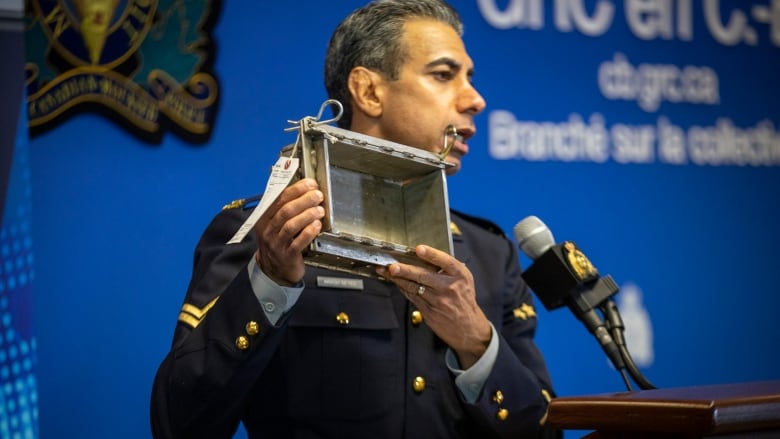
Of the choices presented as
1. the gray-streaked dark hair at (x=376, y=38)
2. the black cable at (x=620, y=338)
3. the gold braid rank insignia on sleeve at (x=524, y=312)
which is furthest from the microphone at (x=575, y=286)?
the gray-streaked dark hair at (x=376, y=38)

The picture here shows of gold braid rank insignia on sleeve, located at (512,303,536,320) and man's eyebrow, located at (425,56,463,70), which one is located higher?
man's eyebrow, located at (425,56,463,70)

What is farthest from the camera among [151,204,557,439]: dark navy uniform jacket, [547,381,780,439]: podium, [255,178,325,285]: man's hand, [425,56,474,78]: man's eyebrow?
[425,56,474,78]: man's eyebrow

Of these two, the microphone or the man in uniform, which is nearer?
the man in uniform

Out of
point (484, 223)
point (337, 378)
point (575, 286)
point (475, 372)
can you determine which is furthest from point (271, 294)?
point (484, 223)

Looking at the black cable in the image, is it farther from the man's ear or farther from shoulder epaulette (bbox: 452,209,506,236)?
the man's ear

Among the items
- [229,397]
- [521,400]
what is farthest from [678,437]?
[229,397]

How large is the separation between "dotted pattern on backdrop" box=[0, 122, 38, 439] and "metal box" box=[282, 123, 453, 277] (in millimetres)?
752

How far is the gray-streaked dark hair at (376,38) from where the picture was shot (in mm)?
2201

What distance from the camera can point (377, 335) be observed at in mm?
2008

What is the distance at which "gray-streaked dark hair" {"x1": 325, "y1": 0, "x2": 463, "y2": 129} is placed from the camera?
7.22 ft

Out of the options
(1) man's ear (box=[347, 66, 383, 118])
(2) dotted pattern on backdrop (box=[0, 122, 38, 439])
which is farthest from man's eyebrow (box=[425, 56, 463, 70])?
(2) dotted pattern on backdrop (box=[0, 122, 38, 439])

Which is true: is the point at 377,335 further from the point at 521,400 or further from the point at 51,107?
the point at 51,107

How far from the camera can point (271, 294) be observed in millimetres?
1689

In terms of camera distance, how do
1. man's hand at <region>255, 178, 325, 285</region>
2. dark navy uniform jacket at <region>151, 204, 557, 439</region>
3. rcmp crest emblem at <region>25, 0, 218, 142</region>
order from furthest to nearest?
rcmp crest emblem at <region>25, 0, 218, 142</region> < dark navy uniform jacket at <region>151, 204, 557, 439</region> < man's hand at <region>255, 178, 325, 285</region>
